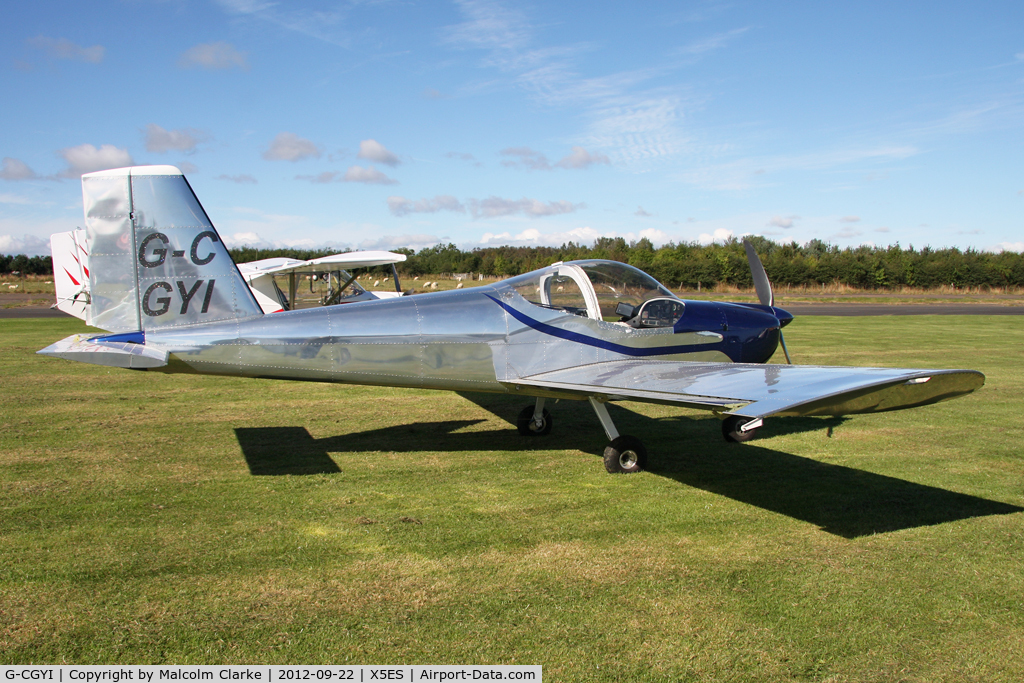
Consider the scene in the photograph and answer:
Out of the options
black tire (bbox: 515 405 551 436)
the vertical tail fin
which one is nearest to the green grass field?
black tire (bbox: 515 405 551 436)

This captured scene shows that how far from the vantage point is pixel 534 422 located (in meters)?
8.33

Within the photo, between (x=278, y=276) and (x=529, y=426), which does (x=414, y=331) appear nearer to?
(x=529, y=426)

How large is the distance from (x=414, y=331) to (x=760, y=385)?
3.22 metres

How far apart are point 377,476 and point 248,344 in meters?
1.69

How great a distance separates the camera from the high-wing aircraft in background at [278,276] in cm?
1730

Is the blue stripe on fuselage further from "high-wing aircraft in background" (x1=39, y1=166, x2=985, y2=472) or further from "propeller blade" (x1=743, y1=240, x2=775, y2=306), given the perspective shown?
"propeller blade" (x1=743, y1=240, x2=775, y2=306)

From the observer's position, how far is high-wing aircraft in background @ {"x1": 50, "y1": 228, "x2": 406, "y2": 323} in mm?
17297

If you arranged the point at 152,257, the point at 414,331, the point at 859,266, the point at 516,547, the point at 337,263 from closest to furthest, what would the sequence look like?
the point at 516,547 < the point at 152,257 < the point at 414,331 < the point at 337,263 < the point at 859,266

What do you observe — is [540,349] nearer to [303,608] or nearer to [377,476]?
[377,476]

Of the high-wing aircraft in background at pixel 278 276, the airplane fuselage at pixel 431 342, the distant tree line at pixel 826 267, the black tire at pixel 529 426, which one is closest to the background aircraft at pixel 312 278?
the high-wing aircraft in background at pixel 278 276

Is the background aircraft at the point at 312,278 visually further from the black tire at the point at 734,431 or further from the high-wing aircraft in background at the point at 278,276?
the black tire at the point at 734,431

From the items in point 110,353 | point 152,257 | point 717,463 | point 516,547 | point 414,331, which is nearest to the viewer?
point 516,547

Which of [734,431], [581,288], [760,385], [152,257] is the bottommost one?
[734,431]

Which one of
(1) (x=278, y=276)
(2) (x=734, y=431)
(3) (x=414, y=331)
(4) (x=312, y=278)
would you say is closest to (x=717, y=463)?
(2) (x=734, y=431)
